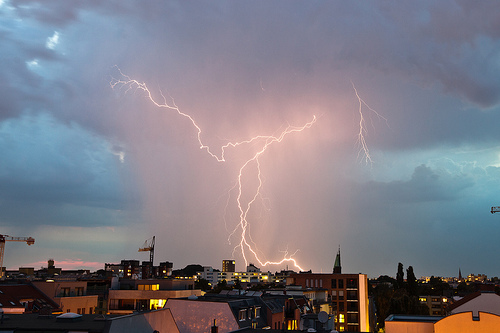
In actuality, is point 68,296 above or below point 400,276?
below

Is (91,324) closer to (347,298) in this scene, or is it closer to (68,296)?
(68,296)

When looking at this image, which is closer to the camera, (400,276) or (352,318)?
(352,318)

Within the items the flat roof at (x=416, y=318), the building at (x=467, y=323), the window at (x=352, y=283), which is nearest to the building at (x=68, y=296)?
the flat roof at (x=416, y=318)

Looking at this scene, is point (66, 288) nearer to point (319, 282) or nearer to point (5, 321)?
point (5, 321)

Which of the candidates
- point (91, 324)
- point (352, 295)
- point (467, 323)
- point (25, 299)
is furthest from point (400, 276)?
point (91, 324)

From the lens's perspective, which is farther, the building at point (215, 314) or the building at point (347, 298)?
the building at point (347, 298)

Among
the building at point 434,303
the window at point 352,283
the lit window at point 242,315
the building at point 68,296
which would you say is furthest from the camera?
the building at point 434,303

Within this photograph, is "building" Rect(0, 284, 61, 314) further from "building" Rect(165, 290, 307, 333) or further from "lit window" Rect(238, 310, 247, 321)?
"lit window" Rect(238, 310, 247, 321)

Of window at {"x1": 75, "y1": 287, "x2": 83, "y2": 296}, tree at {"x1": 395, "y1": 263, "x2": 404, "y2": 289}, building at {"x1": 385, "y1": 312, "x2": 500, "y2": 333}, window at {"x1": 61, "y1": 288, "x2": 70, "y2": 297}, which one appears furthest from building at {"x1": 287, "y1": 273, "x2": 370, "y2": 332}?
building at {"x1": 385, "y1": 312, "x2": 500, "y2": 333}

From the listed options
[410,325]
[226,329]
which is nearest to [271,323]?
[226,329]

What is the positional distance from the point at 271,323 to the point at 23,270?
93.7 metres

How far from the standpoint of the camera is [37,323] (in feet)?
56.7

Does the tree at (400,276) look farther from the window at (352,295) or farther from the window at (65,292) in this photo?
the window at (65,292)

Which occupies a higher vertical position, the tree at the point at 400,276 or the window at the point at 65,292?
the tree at the point at 400,276
